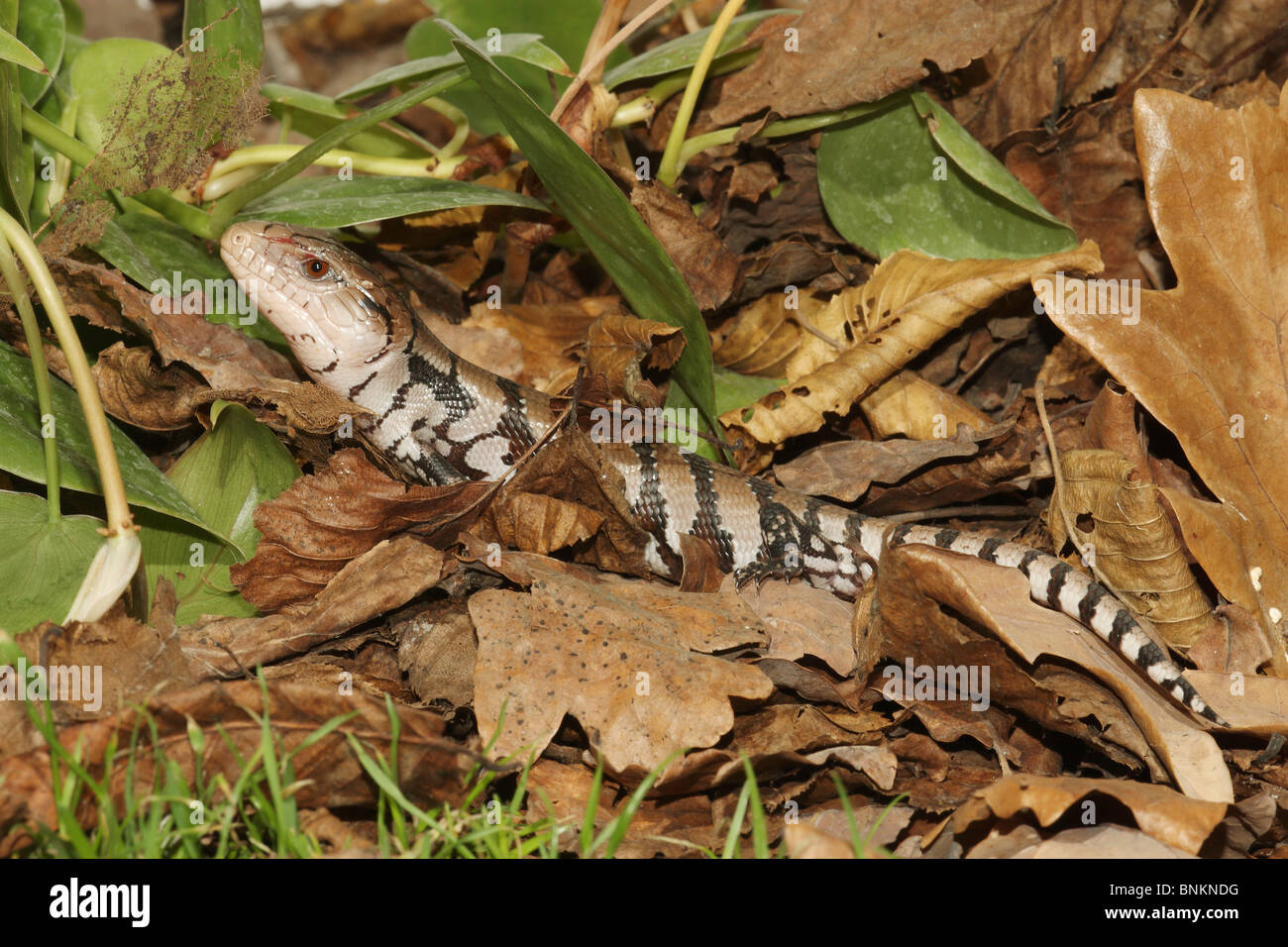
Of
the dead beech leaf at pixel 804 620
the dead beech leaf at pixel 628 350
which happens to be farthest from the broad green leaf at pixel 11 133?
the dead beech leaf at pixel 804 620

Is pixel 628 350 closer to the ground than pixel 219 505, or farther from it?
farther from it

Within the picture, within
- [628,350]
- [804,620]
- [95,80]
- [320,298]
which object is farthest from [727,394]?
[95,80]

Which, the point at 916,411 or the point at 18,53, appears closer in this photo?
the point at 18,53

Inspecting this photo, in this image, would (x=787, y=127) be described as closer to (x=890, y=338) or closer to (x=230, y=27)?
(x=890, y=338)

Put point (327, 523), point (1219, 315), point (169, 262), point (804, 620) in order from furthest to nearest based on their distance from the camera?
point (169, 262)
point (1219, 315)
point (804, 620)
point (327, 523)

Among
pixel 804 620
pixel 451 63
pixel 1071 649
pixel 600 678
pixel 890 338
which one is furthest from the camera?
pixel 451 63

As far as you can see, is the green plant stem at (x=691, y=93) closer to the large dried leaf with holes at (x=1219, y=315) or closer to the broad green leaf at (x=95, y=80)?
the large dried leaf with holes at (x=1219, y=315)
